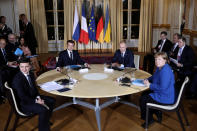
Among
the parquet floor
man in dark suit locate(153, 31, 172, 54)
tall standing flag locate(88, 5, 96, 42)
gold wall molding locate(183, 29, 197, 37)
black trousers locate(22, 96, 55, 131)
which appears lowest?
the parquet floor

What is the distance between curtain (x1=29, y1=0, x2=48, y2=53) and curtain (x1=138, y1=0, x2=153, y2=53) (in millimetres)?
3664

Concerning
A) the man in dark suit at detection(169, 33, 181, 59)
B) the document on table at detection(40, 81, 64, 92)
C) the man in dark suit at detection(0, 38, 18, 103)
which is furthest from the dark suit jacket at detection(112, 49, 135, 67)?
the man in dark suit at detection(0, 38, 18, 103)

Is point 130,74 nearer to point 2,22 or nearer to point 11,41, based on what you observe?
point 11,41

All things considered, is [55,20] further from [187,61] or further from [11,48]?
[187,61]

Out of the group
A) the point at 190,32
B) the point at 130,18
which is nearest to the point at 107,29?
the point at 130,18

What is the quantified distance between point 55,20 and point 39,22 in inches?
26.8

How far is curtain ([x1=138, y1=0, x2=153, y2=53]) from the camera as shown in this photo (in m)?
8.06

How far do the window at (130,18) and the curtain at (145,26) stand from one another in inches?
18.2

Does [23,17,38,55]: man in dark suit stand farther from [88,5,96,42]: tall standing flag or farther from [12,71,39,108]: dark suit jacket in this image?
[12,71,39,108]: dark suit jacket

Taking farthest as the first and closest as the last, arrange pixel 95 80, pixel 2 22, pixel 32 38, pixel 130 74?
pixel 32 38 → pixel 2 22 → pixel 130 74 → pixel 95 80

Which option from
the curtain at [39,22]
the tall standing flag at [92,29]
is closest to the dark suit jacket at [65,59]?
the tall standing flag at [92,29]

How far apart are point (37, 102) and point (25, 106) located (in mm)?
158

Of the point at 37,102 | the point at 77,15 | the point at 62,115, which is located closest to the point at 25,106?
the point at 37,102

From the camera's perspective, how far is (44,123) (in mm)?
2734
